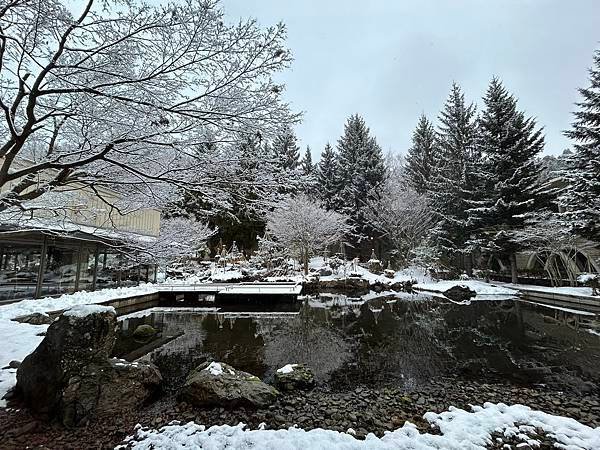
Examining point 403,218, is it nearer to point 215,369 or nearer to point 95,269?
point 95,269

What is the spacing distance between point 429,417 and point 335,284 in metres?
13.7

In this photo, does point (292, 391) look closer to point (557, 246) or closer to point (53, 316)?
point (53, 316)

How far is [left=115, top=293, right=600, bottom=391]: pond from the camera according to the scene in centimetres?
512

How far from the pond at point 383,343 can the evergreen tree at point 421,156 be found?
15.1m

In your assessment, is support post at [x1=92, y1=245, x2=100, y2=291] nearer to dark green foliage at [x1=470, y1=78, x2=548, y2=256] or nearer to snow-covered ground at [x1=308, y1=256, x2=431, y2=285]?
snow-covered ground at [x1=308, y1=256, x2=431, y2=285]

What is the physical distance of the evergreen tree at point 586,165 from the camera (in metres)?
10.7

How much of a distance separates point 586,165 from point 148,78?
1498 centimetres

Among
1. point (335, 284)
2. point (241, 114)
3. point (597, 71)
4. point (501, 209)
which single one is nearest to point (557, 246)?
point (501, 209)

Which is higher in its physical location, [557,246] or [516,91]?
[516,91]

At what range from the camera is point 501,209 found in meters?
16.3

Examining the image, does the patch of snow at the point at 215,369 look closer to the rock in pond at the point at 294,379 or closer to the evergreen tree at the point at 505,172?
the rock in pond at the point at 294,379

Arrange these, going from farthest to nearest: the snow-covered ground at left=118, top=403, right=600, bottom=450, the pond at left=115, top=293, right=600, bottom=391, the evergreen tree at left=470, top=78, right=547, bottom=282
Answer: the evergreen tree at left=470, top=78, right=547, bottom=282 < the pond at left=115, top=293, right=600, bottom=391 < the snow-covered ground at left=118, top=403, right=600, bottom=450

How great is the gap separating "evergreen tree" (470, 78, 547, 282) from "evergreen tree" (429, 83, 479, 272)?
115 centimetres

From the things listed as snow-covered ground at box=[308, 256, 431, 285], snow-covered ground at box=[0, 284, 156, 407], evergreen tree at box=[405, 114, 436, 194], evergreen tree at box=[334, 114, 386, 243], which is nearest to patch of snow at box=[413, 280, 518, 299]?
snow-covered ground at box=[308, 256, 431, 285]
